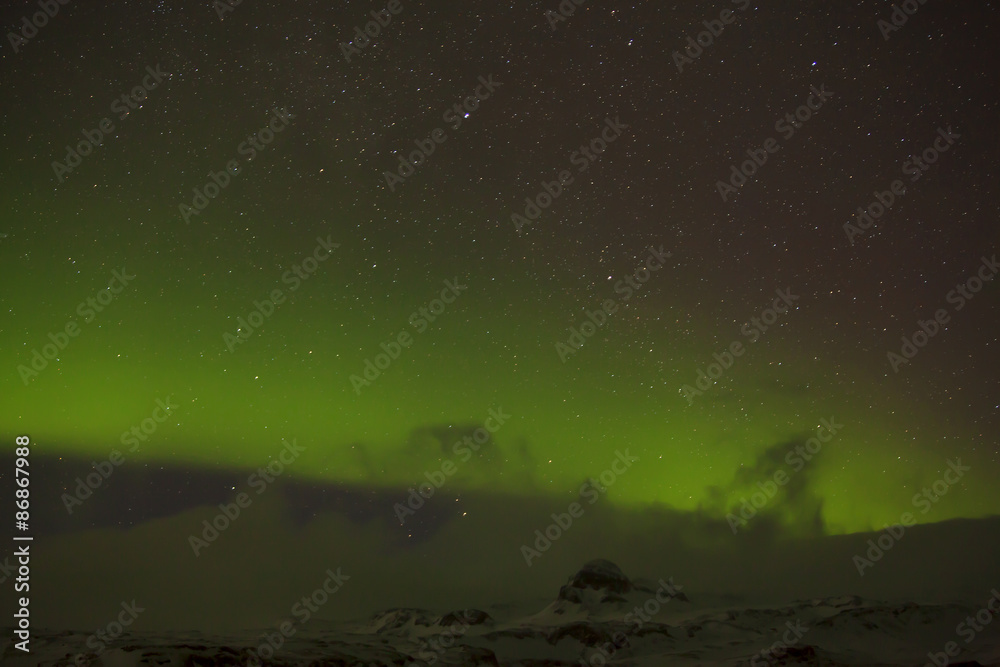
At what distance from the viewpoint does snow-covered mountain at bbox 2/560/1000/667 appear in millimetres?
43494

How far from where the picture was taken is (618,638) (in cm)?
8056

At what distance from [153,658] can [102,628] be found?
65.6 ft

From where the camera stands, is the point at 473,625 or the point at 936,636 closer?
the point at 936,636

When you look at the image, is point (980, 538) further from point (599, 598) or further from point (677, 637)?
point (599, 598)

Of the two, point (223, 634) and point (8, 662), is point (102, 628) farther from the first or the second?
point (8, 662)

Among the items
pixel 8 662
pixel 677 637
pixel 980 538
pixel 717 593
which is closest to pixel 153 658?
pixel 8 662

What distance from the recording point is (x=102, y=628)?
62.3 feet

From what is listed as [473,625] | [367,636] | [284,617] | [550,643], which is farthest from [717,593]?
[473,625]

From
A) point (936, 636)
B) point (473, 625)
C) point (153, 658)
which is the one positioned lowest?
point (936, 636)

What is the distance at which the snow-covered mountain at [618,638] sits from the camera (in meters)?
43.5

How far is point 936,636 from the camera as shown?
258 feet

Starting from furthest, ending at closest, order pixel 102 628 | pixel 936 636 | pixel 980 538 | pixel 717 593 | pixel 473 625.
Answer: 1. pixel 473 625
2. pixel 936 636
3. pixel 717 593
4. pixel 980 538
5. pixel 102 628

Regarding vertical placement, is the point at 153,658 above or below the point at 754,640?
above

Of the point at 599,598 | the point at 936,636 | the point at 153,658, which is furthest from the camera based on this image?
the point at 599,598
